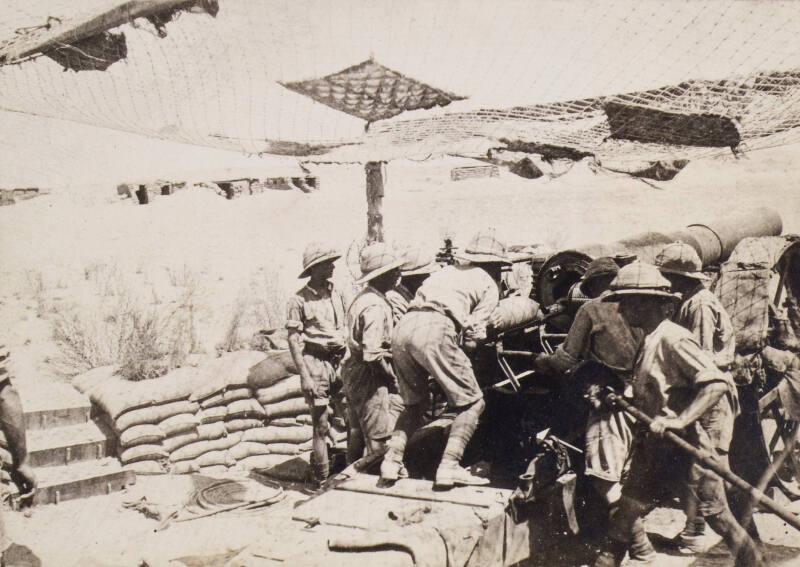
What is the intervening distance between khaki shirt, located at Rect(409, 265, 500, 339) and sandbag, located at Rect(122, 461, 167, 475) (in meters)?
3.17

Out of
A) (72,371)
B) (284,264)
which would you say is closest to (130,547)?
(72,371)

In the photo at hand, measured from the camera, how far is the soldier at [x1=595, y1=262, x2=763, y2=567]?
12.2 ft

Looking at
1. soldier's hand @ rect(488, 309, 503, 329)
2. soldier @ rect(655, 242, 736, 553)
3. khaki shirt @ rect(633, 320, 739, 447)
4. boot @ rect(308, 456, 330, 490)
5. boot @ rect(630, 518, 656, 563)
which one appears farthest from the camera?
boot @ rect(308, 456, 330, 490)

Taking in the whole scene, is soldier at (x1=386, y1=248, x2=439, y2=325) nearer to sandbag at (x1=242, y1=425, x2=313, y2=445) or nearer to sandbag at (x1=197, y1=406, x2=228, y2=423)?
sandbag at (x1=242, y1=425, x2=313, y2=445)

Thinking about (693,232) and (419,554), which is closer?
(419,554)

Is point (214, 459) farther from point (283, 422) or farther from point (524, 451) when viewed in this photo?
point (524, 451)

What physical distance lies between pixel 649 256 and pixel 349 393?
11.2ft

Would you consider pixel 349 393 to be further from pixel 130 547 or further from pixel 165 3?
pixel 165 3

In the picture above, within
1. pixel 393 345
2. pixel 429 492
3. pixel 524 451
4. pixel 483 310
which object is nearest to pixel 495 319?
pixel 483 310

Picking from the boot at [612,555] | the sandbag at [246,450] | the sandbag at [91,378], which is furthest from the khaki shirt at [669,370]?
the sandbag at [91,378]

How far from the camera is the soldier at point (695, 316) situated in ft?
15.4

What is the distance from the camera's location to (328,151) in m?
5.73

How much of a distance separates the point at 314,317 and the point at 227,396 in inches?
60.7

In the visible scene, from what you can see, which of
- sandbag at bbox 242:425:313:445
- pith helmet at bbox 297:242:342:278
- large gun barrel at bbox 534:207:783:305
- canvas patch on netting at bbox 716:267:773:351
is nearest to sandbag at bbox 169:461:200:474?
sandbag at bbox 242:425:313:445
